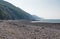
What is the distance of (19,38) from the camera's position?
18.5 meters

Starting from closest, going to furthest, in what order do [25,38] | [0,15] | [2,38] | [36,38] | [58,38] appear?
1. [2,38]
2. [25,38]
3. [36,38]
4. [58,38]
5. [0,15]

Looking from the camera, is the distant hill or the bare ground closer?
the bare ground

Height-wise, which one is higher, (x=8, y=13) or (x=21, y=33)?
(x=8, y=13)

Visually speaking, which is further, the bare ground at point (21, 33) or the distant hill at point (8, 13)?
the distant hill at point (8, 13)

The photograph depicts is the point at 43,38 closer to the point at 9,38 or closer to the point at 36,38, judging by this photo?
the point at 36,38

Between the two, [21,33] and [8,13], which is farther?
[8,13]

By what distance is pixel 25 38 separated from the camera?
19578mm

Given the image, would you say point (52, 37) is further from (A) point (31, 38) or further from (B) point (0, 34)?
(B) point (0, 34)

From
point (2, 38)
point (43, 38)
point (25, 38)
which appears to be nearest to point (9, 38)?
point (2, 38)

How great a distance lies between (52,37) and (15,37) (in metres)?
6.99

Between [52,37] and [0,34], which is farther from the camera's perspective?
[52,37]

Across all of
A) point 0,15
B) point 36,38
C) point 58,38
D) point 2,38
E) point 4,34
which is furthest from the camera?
point 0,15

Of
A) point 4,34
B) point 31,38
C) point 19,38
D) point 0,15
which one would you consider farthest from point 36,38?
point 0,15

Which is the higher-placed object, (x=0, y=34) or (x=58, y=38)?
(x=0, y=34)
